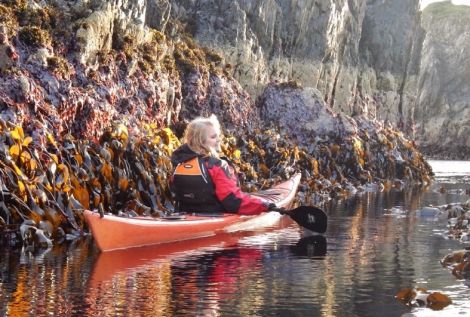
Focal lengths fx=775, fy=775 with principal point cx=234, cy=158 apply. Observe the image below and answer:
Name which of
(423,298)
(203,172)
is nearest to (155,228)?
(203,172)

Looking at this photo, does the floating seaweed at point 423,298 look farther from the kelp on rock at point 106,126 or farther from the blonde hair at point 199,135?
the kelp on rock at point 106,126

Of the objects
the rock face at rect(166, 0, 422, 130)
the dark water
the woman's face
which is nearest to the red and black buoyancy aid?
the woman's face

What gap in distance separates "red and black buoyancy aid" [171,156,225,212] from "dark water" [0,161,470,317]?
0.65 m

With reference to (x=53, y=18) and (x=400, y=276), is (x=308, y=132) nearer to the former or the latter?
(x=53, y=18)

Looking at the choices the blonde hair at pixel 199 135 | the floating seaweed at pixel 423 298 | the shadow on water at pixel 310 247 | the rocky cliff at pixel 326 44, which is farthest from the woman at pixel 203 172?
the rocky cliff at pixel 326 44

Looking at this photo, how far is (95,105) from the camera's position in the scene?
15.5m

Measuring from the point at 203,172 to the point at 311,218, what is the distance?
7.69 feet

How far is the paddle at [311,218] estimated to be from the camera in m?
13.2

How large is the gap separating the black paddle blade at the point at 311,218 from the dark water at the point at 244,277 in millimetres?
222

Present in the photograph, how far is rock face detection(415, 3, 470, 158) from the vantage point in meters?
89.6

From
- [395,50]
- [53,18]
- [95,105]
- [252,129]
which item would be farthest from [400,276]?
[395,50]

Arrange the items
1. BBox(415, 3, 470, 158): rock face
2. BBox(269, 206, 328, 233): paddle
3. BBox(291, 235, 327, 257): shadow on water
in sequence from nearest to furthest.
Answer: BBox(291, 235, 327, 257): shadow on water → BBox(269, 206, 328, 233): paddle → BBox(415, 3, 470, 158): rock face

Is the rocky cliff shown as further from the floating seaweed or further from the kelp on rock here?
the floating seaweed

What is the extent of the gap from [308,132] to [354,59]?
32.6 feet
